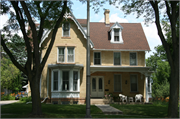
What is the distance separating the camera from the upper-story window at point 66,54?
2391cm

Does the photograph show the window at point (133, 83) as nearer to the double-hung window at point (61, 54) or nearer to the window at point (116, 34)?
the window at point (116, 34)

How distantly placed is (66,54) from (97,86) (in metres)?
5.94

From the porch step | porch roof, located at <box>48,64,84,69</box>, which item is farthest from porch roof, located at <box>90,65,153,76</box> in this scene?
the porch step

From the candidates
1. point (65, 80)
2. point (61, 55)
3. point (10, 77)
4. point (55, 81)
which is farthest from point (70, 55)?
point (10, 77)

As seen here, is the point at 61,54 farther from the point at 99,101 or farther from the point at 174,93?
the point at 174,93

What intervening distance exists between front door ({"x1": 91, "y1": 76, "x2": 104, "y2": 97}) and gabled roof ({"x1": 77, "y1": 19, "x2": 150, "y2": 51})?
4032 mm

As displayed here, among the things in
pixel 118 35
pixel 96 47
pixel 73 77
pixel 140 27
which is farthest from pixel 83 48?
pixel 140 27

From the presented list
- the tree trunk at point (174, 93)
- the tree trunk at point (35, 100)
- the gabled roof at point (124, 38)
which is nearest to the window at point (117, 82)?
the gabled roof at point (124, 38)

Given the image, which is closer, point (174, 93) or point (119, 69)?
point (174, 93)

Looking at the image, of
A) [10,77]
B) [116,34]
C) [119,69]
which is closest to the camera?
[119,69]

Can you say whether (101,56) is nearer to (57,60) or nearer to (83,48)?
(83,48)

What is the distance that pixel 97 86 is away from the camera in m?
26.1

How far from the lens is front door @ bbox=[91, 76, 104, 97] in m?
25.9

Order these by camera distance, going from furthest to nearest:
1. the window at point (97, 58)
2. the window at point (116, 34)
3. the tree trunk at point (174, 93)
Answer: the window at point (116, 34) → the window at point (97, 58) → the tree trunk at point (174, 93)
